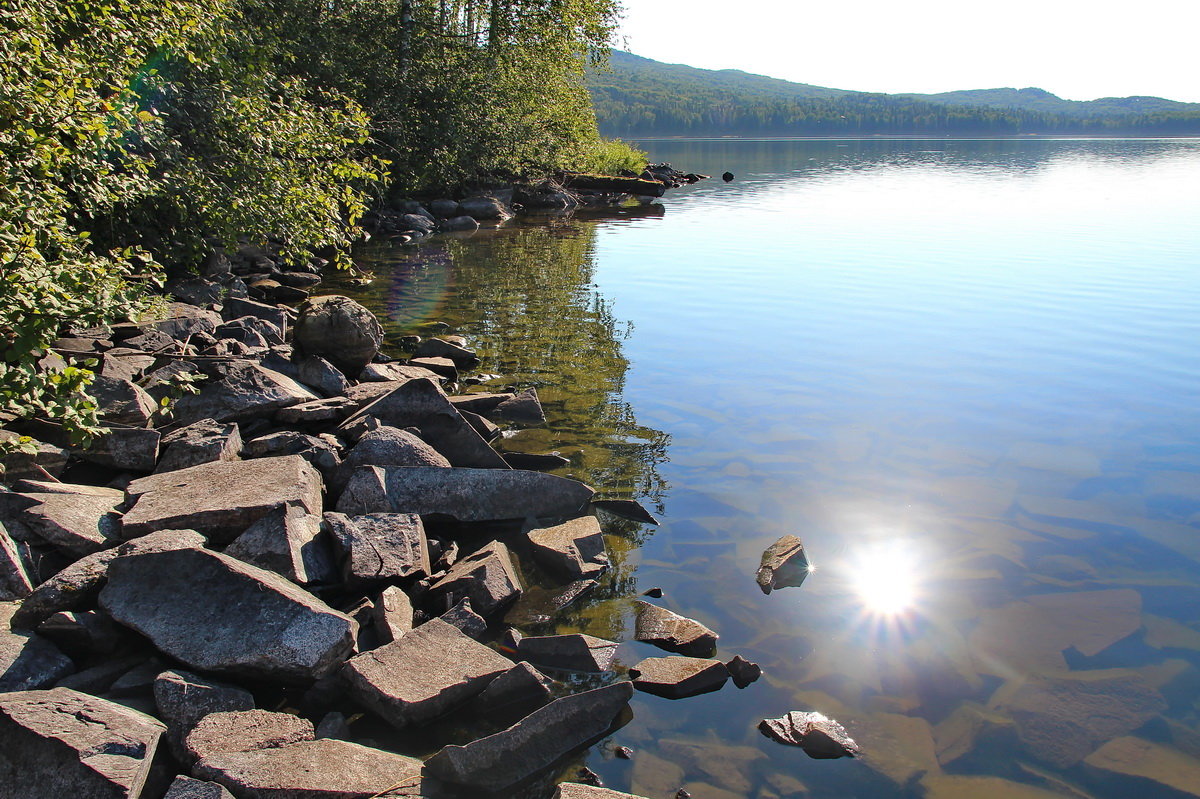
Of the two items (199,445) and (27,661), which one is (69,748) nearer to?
(27,661)

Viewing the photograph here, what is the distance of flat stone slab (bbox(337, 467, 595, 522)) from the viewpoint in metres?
7.30

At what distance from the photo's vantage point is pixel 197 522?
625 cm

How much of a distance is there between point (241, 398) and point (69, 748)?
493cm

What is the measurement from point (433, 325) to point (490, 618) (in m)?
9.83

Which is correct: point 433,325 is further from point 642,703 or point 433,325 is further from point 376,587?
point 642,703

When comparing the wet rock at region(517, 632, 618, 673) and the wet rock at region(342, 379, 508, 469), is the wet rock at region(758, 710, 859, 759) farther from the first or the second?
the wet rock at region(342, 379, 508, 469)

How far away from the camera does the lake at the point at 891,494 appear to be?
5.31m

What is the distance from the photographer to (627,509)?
826 cm

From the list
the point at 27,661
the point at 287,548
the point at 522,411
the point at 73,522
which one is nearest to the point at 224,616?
the point at 287,548

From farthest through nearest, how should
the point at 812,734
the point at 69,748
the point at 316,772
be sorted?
the point at 812,734 → the point at 316,772 → the point at 69,748

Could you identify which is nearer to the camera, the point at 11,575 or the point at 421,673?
the point at 421,673

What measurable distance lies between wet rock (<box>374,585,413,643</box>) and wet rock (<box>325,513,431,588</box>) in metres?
0.18

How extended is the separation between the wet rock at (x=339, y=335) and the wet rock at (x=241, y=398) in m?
2.07

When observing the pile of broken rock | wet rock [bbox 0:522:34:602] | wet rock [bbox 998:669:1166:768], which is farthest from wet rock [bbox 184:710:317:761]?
wet rock [bbox 998:669:1166:768]
